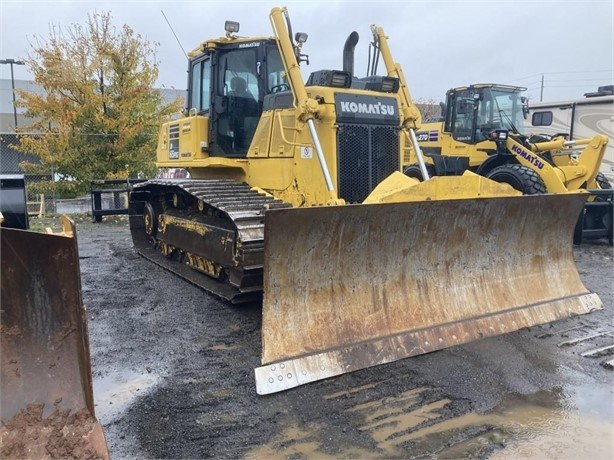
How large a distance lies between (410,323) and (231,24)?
4111mm

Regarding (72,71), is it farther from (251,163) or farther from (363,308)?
(363,308)

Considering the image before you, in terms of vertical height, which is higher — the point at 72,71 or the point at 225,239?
the point at 72,71

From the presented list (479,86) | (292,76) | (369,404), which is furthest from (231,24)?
(479,86)

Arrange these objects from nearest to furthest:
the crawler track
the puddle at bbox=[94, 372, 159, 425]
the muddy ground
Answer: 1. the muddy ground
2. the puddle at bbox=[94, 372, 159, 425]
3. the crawler track

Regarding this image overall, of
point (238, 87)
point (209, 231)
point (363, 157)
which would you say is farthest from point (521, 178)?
point (209, 231)

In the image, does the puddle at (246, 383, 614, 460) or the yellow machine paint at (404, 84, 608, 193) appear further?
the yellow machine paint at (404, 84, 608, 193)

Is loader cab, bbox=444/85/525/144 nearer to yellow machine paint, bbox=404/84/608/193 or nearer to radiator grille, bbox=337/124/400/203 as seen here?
yellow machine paint, bbox=404/84/608/193

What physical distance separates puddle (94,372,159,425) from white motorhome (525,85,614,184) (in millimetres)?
12677

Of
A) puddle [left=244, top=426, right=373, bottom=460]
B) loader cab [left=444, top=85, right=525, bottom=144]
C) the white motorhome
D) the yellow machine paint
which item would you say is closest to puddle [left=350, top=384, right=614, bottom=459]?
puddle [left=244, top=426, right=373, bottom=460]

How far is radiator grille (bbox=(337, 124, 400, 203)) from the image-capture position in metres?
5.41

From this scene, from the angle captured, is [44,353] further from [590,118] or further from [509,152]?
[590,118]

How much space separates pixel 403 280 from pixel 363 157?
1.60m

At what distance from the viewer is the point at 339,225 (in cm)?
408

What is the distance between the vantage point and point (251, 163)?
6117 millimetres
